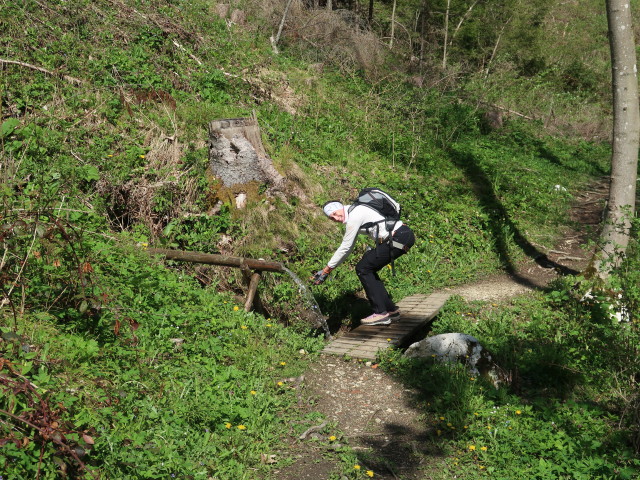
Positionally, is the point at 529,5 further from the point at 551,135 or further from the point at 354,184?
the point at 354,184

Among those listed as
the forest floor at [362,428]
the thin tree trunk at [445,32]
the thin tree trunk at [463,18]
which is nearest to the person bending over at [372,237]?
the forest floor at [362,428]

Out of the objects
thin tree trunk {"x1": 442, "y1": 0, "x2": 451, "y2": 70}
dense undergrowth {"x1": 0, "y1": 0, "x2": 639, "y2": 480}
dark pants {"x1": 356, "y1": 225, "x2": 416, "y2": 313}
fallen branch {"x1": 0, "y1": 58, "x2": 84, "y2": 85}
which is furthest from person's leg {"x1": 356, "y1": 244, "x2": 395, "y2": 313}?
thin tree trunk {"x1": 442, "y1": 0, "x2": 451, "y2": 70}

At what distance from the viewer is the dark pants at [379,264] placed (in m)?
7.05

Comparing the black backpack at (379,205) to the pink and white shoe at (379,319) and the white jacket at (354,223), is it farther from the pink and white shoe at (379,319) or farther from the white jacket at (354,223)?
the pink and white shoe at (379,319)

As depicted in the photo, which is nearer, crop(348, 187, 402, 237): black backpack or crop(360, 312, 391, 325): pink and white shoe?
crop(348, 187, 402, 237): black backpack

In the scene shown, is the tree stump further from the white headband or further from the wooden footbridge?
the wooden footbridge

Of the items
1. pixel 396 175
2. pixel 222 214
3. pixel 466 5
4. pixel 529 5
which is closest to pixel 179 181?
pixel 222 214

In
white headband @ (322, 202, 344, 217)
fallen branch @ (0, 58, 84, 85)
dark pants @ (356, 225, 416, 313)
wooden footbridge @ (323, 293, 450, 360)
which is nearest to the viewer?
wooden footbridge @ (323, 293, 450, 360)

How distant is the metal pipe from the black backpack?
1185 mm

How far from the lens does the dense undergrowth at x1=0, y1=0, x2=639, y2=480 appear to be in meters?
4.34

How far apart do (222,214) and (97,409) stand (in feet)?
15.9

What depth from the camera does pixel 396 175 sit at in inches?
472

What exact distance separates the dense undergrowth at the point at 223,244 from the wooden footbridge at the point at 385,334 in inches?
12.0

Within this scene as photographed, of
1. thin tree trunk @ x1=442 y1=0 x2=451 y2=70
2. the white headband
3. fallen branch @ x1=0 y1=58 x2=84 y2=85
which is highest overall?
thin tree trunk @ x1=442 y1=0 x2=451 y2=70
